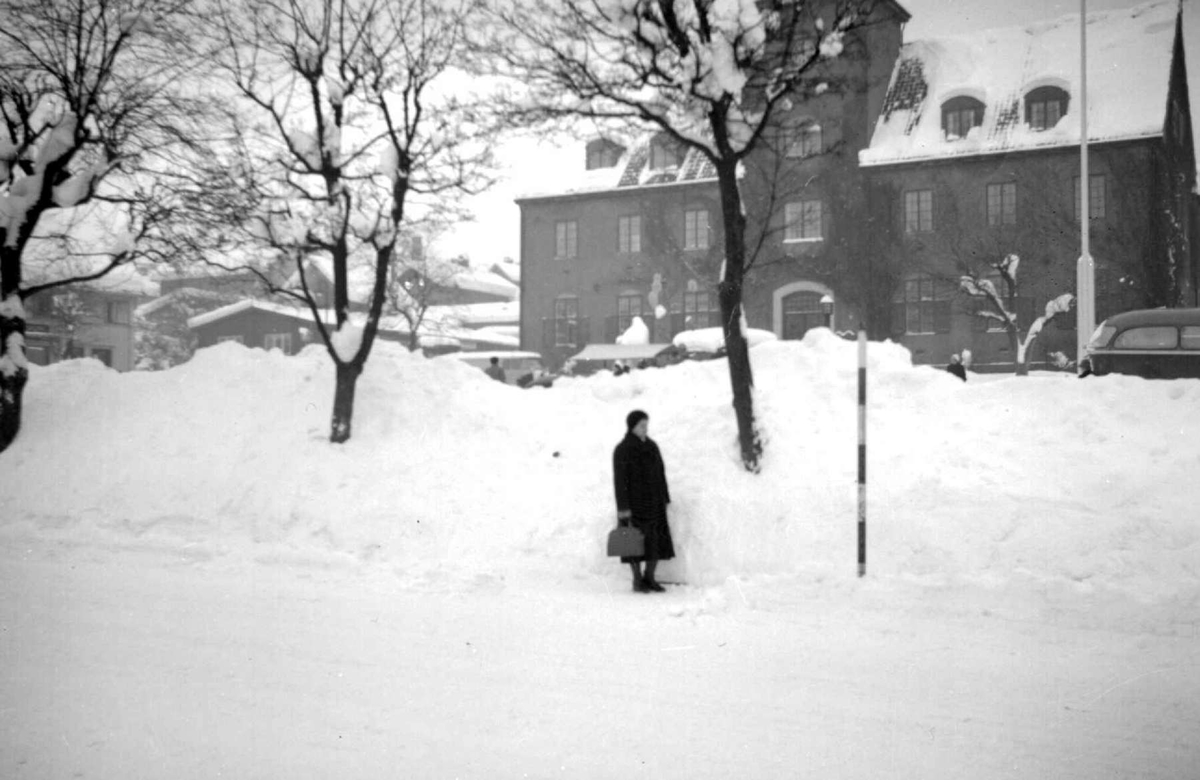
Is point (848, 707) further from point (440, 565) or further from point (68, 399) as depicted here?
point (68, 399)

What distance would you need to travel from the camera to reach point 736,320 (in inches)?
446

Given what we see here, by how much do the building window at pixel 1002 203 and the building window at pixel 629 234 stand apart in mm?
15001

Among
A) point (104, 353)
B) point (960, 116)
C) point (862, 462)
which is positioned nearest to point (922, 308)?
point (960, 116)

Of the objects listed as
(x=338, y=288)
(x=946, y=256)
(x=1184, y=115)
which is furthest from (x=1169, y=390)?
(x=1184, y=115)

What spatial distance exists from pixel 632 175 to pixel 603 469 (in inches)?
1312

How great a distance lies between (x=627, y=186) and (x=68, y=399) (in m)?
31.2

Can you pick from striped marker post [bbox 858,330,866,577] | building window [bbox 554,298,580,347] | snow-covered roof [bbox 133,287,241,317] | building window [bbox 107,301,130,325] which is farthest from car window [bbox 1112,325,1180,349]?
building window [bbox 107,301,130,325]

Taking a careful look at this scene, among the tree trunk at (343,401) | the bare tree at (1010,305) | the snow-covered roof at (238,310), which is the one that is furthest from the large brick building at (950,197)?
the tree trunk at (343,401)

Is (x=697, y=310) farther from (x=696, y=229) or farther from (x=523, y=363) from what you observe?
(x=523, y=363)

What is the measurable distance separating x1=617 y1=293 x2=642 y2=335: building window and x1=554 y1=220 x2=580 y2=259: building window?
3431mm

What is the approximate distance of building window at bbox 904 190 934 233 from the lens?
36906 millimetres

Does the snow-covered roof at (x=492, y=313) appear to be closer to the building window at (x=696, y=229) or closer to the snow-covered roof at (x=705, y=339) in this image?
the building window at (x=696, y=229)

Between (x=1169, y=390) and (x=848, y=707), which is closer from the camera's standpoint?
(x=848, y=707)

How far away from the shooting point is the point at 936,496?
942cm
